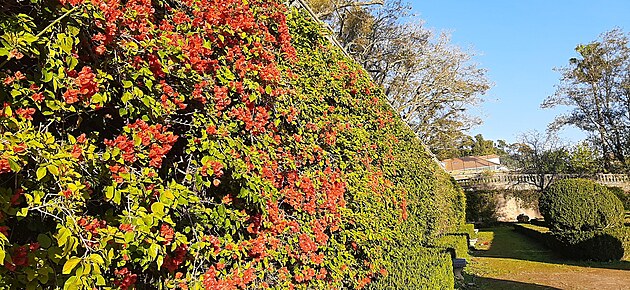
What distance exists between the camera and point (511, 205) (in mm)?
31766

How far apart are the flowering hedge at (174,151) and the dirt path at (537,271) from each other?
781 cm

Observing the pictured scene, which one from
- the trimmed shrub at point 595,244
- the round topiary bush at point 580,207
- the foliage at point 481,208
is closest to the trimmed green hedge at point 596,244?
the trimmed shrub at point 595,244

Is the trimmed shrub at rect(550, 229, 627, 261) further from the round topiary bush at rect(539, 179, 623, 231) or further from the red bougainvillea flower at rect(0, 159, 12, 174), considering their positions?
the red bougainvillea flower at rect(0, 159, 12, 174)

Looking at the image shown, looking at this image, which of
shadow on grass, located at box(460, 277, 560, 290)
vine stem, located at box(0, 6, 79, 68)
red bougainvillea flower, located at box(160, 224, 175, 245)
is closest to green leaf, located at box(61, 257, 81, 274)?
red bougainvillea flower, located at box(160, 224, 175, 245)

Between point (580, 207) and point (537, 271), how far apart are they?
2963 millimetres

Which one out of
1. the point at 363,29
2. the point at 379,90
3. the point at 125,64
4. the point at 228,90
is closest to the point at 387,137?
the point at 379,90

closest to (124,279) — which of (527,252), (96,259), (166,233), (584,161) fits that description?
(166,233)

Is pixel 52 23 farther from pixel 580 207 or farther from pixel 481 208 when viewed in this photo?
pixel 481 208

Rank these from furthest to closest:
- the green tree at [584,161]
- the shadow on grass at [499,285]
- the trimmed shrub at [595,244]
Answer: the green tree at [584,161]
the trimmed shrub at [595,244]
the shadow on grass at [499,285]

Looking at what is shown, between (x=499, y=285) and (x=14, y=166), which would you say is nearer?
(x=14, y=166)

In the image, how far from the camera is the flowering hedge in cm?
117

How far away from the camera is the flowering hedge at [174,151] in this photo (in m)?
1.17

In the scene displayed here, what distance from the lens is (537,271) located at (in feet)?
39.7

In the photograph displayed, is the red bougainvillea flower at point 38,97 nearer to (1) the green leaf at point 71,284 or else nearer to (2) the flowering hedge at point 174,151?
(2) the flowering hedge at point 174,151
